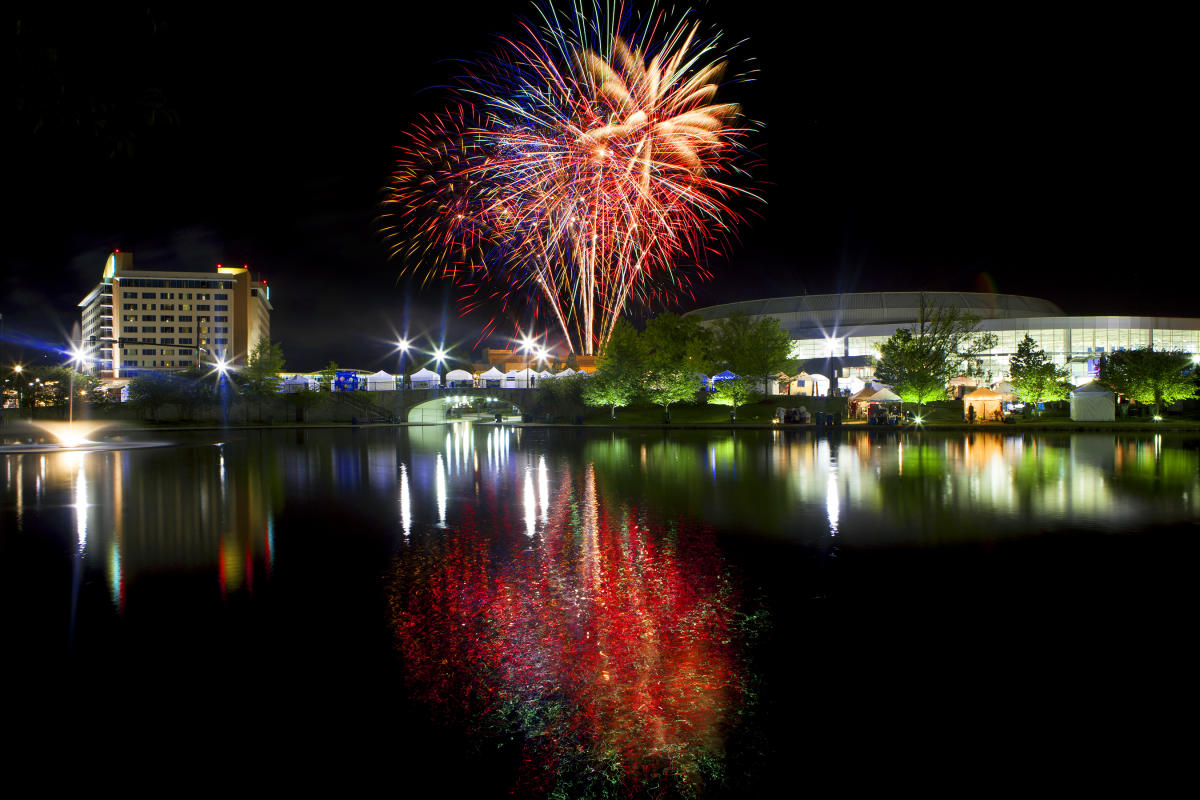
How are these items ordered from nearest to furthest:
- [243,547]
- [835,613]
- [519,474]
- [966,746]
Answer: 1. [966,746]
2. [835,613]
3. [243,547]
4. [519,474]

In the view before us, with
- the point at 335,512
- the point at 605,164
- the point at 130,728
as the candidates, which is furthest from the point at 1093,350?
the point at 130,728

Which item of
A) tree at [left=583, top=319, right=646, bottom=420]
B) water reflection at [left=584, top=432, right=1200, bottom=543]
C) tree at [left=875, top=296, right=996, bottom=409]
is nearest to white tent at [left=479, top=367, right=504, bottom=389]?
tree at [left=583, top=319, right=646, bottom=420]

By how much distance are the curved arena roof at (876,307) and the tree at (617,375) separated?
35.5 meters

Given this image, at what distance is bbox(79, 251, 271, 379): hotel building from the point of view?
140750mm

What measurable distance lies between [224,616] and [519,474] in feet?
44.9

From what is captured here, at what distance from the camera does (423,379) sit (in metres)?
79.8

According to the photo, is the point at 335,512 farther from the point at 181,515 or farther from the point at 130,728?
the point at 130,728

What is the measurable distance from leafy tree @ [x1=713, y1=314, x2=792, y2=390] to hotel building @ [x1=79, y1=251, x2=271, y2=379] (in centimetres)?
10484

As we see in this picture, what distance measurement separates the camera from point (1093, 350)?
82.4 meters

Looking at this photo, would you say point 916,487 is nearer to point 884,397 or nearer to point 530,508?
point 530,508

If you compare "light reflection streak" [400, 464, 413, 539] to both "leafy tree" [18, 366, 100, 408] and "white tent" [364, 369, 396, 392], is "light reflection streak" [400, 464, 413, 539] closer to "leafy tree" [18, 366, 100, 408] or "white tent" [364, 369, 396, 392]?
"white tent" [364, 369, 396, 392]

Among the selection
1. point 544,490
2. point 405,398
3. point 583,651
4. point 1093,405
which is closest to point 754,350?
point 1093,405

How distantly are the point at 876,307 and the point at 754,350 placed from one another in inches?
1724

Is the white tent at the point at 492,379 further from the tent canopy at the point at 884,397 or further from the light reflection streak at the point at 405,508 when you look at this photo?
the light reflection streak at the point at 405,508
